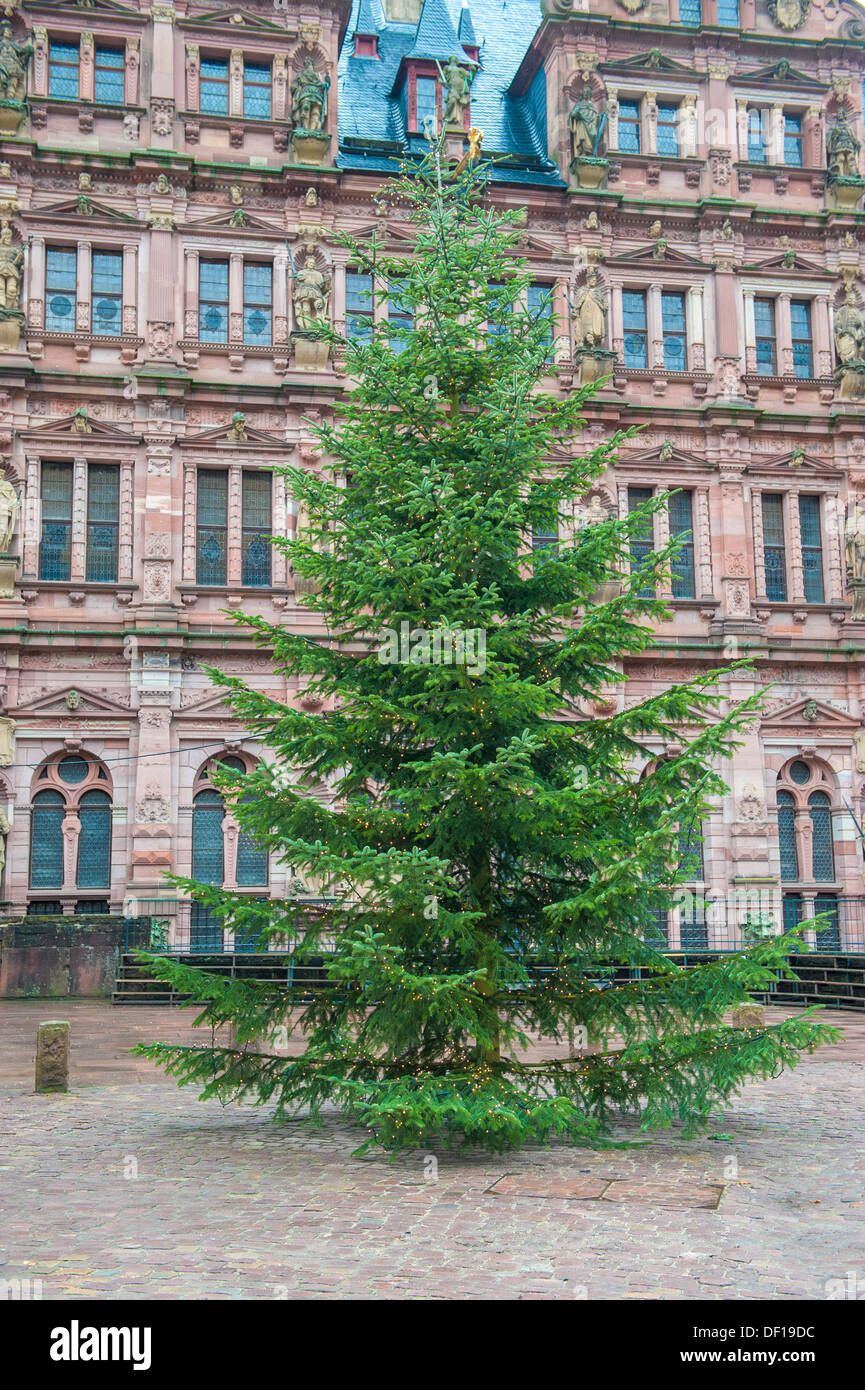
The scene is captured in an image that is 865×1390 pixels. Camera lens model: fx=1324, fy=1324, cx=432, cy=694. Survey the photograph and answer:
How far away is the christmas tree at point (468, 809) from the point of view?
429 inches

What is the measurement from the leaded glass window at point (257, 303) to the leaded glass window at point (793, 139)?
1378 centimetres

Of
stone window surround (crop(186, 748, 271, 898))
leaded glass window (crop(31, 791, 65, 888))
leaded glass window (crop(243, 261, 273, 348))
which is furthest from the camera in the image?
leaded glass window (crop(243, 261, 273, 348))

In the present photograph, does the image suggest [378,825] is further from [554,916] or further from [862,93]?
[862,93]

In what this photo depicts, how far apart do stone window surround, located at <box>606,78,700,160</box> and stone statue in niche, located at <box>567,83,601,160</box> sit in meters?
0.56

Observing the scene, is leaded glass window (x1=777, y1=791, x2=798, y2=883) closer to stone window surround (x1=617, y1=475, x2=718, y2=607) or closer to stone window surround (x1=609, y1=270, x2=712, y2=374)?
stone window surround (x1=617, y1=475, x2=718, y2=607)

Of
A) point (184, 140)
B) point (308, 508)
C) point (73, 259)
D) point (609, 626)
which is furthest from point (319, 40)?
point (609, 626)

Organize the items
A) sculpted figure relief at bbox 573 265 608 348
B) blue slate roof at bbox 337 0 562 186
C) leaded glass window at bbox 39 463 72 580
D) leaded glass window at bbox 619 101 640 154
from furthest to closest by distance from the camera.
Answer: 1. leaded glass window at bbox 619 101 640 154
2. blue slate roof at bbox 337 0 562 186
3. sculpted figure relief at bbox 573 265 608 348
4. leaded glass window at bbox 39 463 72 580

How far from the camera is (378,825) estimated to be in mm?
11562

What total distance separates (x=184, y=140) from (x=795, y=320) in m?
15.5

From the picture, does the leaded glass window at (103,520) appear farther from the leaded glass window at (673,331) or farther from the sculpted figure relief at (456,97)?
the leaded glass window at (673,331)

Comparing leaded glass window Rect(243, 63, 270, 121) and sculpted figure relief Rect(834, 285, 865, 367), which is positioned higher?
leaded glass window Rect(243, 63, 270, 121)

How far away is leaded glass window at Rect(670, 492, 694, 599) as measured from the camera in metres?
31.6

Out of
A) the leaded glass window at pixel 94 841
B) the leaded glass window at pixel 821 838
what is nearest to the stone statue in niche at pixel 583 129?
the leaded glass window at pixel 821 838

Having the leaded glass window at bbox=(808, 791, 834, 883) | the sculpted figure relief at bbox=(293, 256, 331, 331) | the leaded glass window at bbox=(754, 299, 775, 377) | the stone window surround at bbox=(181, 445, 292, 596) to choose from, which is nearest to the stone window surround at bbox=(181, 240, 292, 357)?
the sculpted figure relief at bbox=(293, 256, 331, 331)
